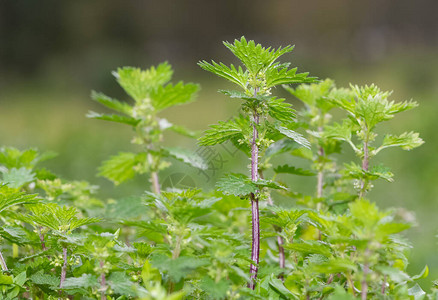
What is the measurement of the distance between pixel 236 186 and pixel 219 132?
0.12m

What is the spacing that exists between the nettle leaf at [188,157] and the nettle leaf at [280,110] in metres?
0.51

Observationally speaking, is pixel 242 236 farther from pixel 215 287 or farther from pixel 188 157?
pixel 188 157

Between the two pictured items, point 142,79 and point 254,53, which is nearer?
point 254,53

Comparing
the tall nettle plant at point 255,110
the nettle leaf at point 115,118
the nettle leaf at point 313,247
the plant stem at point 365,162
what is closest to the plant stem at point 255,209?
the tall nettle plant at point 255,110

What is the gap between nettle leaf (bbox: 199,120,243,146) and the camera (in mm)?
1068

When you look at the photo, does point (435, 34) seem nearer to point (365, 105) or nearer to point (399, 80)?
point (399, 80)

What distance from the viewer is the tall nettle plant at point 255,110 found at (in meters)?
1.05

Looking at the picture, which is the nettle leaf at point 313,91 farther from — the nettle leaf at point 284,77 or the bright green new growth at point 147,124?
the nettle leaf at point 284,77

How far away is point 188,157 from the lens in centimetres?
160

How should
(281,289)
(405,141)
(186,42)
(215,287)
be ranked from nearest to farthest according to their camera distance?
(215,287)
(281,289)
(405,141)
(186,42)

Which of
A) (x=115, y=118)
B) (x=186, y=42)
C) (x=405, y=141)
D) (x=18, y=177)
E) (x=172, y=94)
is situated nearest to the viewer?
(x=405, y=141)

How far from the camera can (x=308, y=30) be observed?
10234 millimetres

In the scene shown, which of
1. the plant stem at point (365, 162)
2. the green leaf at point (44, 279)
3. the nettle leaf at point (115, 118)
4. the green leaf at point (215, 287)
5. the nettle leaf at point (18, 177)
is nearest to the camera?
the green leaf at point (215, 287)

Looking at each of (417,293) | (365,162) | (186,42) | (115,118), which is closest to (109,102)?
(115,118)
